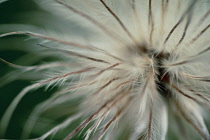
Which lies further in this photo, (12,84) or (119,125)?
(12,84)

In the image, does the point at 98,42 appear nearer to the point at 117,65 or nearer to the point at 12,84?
the point at 117,65

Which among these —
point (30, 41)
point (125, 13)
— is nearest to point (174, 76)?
point (125, 13)

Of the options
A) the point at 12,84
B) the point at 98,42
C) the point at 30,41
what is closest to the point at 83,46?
the point at 98,42

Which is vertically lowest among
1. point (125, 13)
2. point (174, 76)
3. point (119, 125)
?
point (119, 125)

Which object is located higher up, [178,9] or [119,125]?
[178,9]

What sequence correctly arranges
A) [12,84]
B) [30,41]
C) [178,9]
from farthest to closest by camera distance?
[12,84], [30,41], [178,9]

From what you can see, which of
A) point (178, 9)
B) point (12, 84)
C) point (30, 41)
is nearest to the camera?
point (178, 9)
